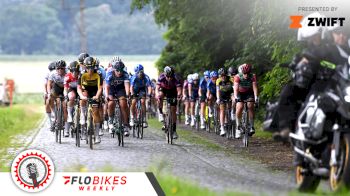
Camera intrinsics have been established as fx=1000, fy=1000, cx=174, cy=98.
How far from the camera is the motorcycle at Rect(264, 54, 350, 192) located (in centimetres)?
1068

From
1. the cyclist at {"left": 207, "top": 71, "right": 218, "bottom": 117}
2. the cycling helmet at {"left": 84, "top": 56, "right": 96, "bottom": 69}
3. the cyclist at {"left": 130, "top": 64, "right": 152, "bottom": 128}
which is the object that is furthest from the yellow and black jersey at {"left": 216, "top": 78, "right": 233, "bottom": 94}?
the cycling helmet at {"left": 84, "top": 56, "right": 96, "bottom": 69}

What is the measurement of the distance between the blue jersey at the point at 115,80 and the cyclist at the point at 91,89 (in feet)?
3.72

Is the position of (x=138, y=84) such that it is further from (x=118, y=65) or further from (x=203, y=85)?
(x=203, y=85)

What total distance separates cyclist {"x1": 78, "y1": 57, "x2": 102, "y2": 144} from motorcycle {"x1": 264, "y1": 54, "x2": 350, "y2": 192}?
7822 mm

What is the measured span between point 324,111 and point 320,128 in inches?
7.5

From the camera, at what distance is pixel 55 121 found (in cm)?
2170

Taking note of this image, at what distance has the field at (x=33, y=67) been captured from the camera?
4104cm

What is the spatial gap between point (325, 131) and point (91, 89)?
8.94 m

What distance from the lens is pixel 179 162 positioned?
52.5ft

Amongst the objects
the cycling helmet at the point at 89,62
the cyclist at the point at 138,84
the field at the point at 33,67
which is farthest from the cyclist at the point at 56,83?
the field at the point at 33,67

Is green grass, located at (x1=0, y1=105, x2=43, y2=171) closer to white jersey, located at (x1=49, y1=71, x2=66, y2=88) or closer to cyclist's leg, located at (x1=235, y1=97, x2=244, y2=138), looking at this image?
white jersey, located at (x1=49, y1=71, x2=66, y2=88)

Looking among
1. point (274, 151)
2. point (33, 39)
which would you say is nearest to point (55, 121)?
point (274, 151)

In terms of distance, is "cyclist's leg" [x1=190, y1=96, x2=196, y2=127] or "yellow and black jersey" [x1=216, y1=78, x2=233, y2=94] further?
"cyclist's leg" [x1=190, y1=96, x2=196, y2=127]

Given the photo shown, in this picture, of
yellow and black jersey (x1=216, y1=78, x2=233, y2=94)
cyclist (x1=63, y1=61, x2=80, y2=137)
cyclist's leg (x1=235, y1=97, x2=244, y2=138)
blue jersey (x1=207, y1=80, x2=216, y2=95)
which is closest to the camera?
cyclist (x1=63, y1=61, x2=80, y2=137)
